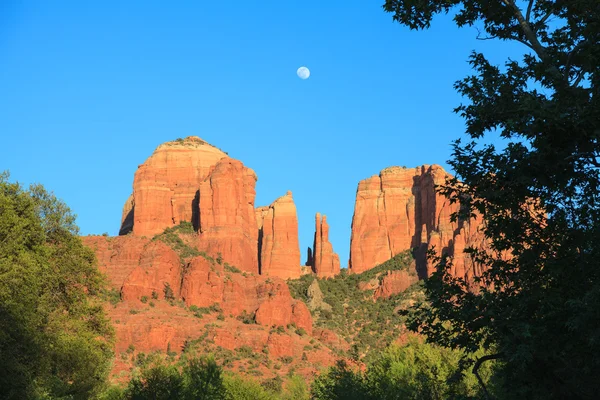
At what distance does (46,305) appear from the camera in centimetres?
4350

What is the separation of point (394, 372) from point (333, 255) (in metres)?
105

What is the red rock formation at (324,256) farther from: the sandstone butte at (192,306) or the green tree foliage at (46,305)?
the green tree foliage at (46,305)

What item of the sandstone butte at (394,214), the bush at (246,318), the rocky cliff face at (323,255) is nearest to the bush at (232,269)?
the bush at (246,318)

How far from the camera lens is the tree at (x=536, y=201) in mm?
20125

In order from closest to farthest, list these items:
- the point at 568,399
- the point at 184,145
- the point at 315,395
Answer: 1. the point at 568,399
2. the point at 315,395
3. the point at 184,145

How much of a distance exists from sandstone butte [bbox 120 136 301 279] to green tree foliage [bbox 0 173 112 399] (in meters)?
106

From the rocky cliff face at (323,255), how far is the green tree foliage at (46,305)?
13473cm

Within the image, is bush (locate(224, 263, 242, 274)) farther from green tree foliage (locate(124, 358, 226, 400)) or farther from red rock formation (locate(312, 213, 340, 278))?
green tree foliage (locate(124, 358, 226, 400))

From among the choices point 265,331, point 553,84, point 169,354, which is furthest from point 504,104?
point 265,331

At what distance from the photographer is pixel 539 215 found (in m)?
23.0

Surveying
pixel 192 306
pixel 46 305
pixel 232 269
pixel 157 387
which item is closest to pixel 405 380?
pixel 157 387

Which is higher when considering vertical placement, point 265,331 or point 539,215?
point 265,331

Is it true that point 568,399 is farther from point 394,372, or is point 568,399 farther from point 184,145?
point 184,145

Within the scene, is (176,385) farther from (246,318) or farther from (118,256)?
(118,256)
